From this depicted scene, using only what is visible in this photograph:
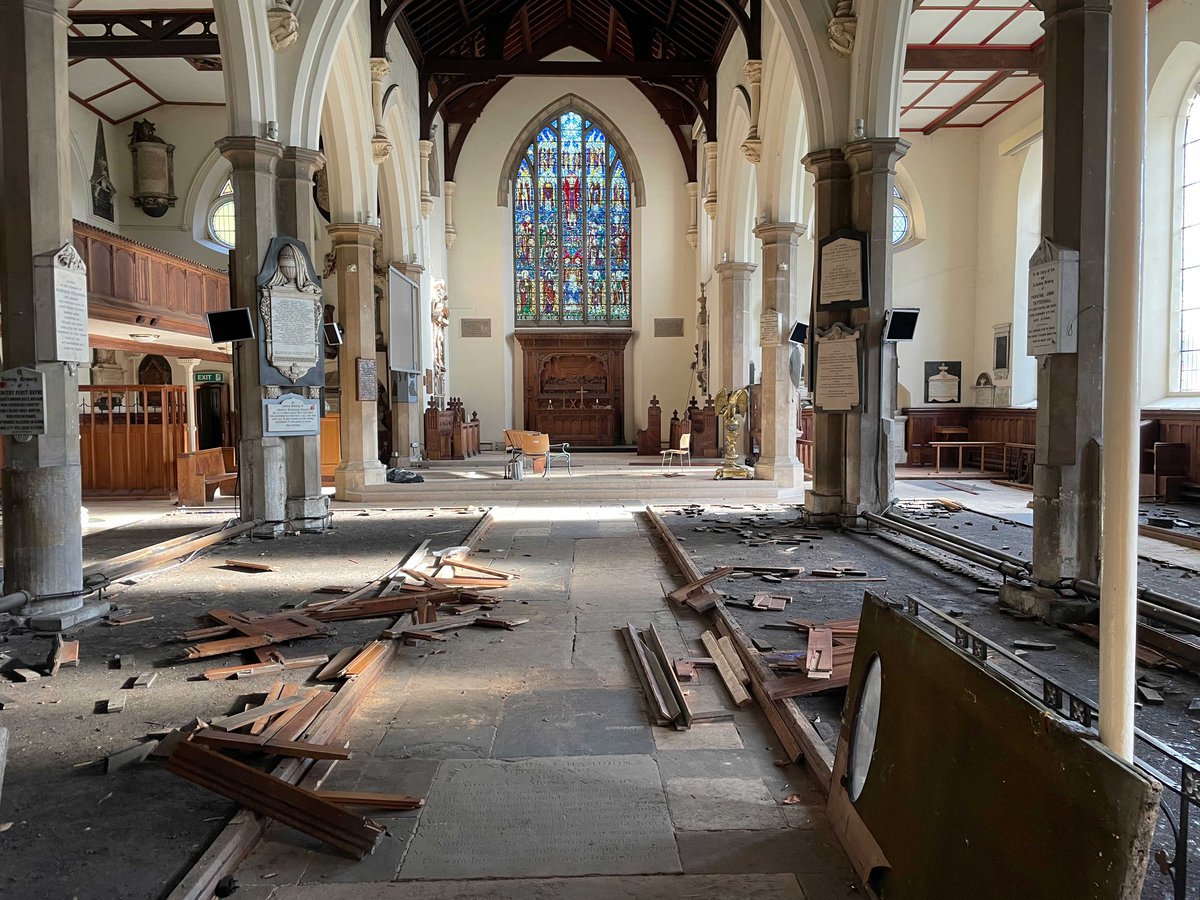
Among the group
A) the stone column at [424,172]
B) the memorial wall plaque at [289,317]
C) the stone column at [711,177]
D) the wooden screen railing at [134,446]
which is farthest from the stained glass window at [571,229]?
the memorial wall plaque at [289,317]

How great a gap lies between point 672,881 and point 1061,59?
4383 mm

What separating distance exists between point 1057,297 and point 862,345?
115 inches

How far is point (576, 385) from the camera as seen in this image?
20.0m

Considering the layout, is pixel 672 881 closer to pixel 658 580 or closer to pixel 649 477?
pixel 658 580

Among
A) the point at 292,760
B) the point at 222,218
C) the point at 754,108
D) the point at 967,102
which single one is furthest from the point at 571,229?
the point at 292,760

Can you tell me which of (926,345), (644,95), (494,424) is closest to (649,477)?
(926,345)

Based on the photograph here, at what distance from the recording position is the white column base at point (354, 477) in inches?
413

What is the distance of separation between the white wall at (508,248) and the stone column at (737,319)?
524cm

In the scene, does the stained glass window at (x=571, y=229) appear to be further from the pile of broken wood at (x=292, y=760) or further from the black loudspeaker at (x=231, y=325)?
the pile of broken wood at (x=292, y=760)

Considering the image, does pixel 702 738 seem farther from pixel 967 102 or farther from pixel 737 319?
pixel 967 102

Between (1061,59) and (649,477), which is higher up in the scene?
(1061,59)

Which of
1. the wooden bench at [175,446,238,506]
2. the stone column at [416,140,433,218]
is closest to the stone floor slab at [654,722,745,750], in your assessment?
the wooden bench at [175,446,238,506]

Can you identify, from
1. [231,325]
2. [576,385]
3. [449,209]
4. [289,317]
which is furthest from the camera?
[576,385]

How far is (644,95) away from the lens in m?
19.4
